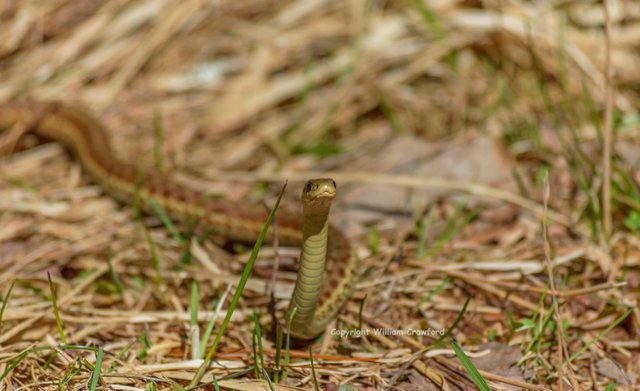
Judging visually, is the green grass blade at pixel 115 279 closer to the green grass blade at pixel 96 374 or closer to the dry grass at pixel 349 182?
the dry grass at pixel 349 182

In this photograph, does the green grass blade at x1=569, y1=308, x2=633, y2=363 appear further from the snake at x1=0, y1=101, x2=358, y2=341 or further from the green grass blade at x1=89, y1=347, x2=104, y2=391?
the green grass blade at x1=89, y1=347, x2=104, y2=391

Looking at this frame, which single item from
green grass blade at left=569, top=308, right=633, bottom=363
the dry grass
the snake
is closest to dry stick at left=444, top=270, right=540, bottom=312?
the dry grass

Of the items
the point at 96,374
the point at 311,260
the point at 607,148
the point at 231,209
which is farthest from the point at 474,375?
the point at 231,209

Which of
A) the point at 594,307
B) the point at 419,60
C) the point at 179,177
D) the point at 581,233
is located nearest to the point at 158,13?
the point at 179,177

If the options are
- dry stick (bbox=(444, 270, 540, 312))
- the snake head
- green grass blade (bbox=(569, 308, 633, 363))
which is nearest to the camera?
the snake head

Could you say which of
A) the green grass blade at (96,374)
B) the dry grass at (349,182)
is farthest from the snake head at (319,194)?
the green grass blade at (96,374)

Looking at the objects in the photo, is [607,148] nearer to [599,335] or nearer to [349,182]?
[599,335]

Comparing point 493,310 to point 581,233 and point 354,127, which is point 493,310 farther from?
point 354,127
